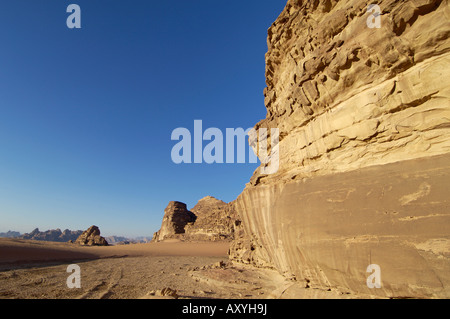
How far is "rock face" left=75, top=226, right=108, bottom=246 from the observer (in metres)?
43.3

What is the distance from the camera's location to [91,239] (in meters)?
43.9

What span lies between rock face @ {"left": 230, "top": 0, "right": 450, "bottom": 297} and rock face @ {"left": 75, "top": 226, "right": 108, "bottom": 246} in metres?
47.2

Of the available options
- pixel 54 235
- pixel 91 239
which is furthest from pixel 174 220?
pixel 54 235

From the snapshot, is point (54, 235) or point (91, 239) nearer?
point (91, 239)

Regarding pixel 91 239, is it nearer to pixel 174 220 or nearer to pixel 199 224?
pixel 174 220

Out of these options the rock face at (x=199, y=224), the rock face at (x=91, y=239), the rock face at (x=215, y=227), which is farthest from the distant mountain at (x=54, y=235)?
the rock face at (x=215, y=227)

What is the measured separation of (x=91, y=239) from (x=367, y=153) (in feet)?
171

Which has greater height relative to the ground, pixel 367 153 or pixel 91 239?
pixel 367 153

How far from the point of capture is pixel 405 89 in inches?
181

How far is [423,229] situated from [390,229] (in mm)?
536

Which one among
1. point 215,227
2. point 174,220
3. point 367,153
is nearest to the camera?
point 367,153

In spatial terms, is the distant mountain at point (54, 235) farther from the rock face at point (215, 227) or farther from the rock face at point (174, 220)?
the rock face at point (215, 227)

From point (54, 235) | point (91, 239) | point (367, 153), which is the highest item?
point (367, 153)

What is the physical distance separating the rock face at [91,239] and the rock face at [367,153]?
47.2 meters
